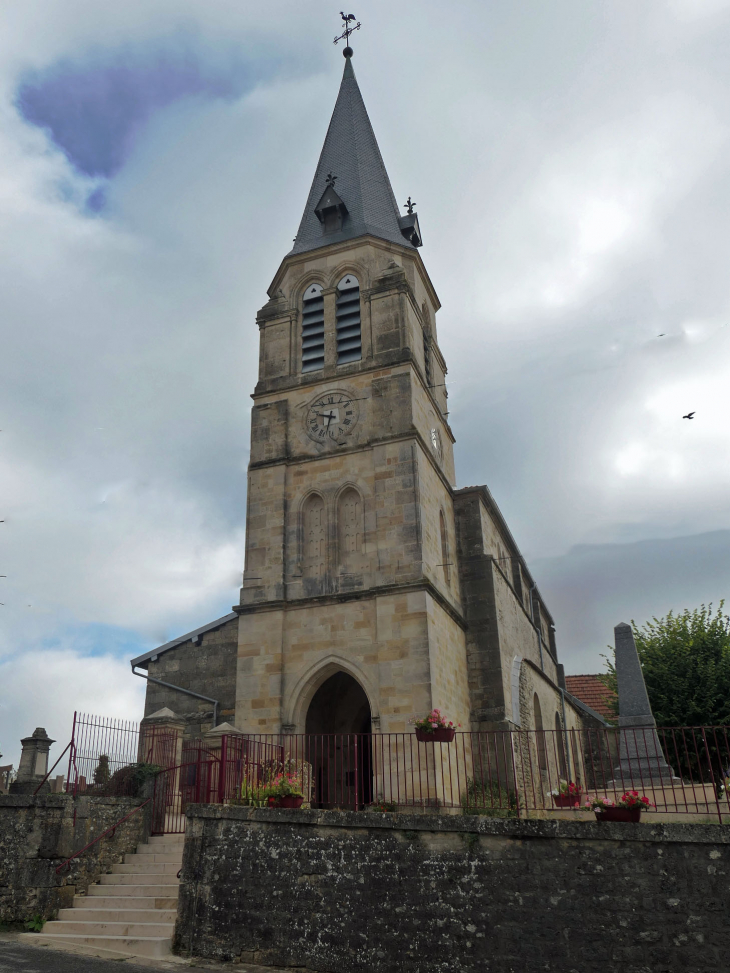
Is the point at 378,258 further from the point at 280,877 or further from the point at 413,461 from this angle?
the point at 280,877

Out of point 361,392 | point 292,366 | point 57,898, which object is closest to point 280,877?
point 57,898

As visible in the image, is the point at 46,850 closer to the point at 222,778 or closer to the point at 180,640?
the point at 222,778

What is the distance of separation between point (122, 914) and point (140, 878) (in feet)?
3.68

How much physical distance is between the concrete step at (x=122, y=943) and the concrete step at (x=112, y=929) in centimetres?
9

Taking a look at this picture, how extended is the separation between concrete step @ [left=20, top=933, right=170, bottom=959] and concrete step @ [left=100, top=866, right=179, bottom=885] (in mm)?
1373

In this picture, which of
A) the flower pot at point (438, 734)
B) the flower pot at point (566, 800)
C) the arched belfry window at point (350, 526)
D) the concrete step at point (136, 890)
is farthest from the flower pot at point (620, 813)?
the arched belfry window at point (350, 526)

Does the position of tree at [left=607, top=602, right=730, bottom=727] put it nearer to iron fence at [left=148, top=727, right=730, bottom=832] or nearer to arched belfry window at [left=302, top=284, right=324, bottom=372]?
iron fence at [left=148, top=727, right=730, bottom=832]

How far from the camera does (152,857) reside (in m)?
12.3

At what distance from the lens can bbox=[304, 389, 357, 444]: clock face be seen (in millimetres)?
17297

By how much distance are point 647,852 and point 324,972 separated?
377 cm

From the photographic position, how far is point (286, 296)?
19578 mm

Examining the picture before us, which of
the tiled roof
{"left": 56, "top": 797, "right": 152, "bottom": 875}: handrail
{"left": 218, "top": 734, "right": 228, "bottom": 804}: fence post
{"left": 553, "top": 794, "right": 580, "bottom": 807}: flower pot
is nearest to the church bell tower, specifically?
{"left": 56, "top": 797, "right": 152, "bottom": 875}: handrail

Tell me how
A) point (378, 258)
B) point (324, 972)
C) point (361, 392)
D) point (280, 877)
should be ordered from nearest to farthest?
point (324, 972) < point (280, 877) < point (361, 392) < point (378, 258)

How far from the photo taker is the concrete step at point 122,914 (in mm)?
10252
